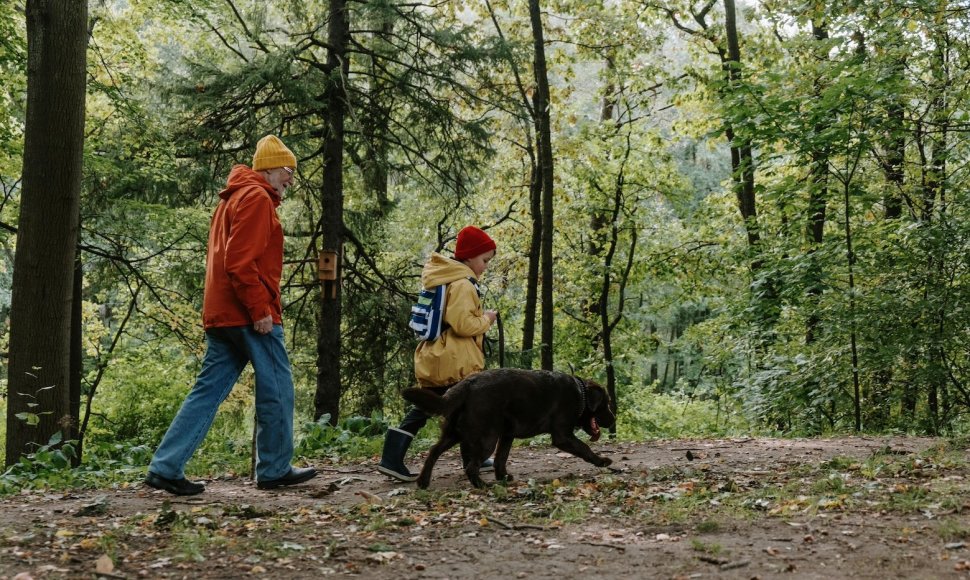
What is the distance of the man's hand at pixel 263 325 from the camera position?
16.9ft

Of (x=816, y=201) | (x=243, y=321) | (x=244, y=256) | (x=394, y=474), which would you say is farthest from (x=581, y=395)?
(x=816, y=201)

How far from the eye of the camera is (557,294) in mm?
20844

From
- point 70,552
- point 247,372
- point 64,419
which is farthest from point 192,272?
point 70,552

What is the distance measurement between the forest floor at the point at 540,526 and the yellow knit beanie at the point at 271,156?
7.47 ft

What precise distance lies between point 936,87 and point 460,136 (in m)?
6.49

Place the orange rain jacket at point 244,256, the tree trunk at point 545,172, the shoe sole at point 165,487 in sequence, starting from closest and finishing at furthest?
the orange rain jacket at point 244,256 < the shoe sole at point 165,487 < the tree trunk at point 545,172

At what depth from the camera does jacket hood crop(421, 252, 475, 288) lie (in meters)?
5.82

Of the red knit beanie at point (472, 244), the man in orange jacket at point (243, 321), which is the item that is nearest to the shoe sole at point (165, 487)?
the man in orange jacket at point (243, 321)

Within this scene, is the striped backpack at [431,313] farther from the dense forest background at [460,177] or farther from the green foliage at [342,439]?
the green foliage at [342,439]

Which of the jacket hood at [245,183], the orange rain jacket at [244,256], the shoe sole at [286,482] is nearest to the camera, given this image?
the orange rain jacket at [244,256]

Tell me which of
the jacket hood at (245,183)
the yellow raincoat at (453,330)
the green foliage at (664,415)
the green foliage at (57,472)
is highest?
the jacket hood at (245,183)

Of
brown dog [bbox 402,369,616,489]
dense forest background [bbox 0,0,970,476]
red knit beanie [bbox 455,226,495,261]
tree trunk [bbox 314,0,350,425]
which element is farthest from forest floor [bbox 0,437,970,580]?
tree trunk [bbox 314,0,350,425]

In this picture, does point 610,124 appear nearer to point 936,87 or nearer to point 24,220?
point 936,87

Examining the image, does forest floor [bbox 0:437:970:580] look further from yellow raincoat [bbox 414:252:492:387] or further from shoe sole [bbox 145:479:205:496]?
yellow raincoat [bbox 414:252:492:387]
